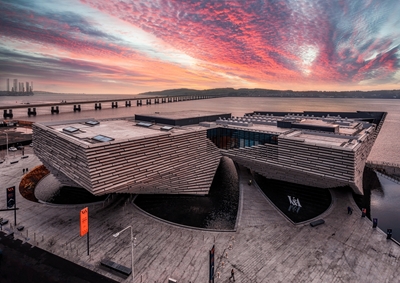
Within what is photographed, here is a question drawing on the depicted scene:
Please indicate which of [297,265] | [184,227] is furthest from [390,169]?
[184,227]

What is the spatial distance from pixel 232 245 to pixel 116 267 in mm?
12835

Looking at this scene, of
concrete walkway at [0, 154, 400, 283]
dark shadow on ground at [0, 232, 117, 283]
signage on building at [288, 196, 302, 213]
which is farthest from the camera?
signage on building at [288, 196, 302, 213]

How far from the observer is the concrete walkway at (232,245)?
81.6 feet

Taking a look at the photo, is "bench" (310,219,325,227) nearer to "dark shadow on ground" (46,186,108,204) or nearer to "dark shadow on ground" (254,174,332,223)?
"dark shadow on ground" (254,174,332,223)

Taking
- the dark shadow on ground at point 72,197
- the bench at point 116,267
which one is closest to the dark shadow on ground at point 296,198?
the bench at point 116,267

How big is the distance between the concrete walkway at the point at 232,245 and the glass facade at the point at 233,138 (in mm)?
15523

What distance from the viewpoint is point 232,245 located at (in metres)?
29.1

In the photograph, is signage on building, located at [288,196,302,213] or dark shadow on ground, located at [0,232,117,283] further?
signage on building, located at [288,196,302,213]

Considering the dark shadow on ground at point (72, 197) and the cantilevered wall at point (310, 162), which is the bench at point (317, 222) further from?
the dark shadow on ground at point (72, 197)

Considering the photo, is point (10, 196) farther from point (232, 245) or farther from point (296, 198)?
point (296, 198)

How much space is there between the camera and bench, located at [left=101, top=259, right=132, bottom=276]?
2453 cm

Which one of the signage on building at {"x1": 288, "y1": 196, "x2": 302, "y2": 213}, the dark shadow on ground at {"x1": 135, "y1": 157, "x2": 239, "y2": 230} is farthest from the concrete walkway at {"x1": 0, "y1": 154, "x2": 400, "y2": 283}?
the signage on building at {"x1": 288, "y1": 196, "x2": 302, "y2": 213}

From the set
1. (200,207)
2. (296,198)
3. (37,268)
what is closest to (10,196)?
(37,268)

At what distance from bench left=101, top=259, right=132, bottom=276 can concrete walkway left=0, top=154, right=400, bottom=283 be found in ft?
1.80
